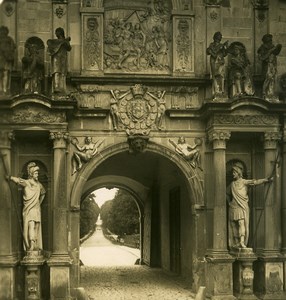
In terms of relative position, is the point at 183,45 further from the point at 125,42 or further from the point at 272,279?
the point at 272,279

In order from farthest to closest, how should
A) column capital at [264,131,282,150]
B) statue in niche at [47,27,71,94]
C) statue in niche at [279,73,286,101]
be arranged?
statue in niche at [279,73,286,101] < column capital at [264,131,282,150] < statue in niche at [47,27,71,94]

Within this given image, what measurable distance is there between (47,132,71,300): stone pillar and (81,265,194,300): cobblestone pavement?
44.8 inches

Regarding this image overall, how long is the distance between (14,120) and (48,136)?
771 mm

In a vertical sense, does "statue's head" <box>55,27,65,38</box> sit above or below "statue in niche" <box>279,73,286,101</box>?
above

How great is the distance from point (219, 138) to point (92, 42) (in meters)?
3.24

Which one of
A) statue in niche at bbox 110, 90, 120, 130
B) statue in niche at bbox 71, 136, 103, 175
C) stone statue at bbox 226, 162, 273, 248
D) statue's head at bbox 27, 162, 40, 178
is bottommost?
stone statue at bbox 226, 162, 273, 248

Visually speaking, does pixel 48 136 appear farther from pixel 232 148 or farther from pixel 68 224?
pixel 232 148

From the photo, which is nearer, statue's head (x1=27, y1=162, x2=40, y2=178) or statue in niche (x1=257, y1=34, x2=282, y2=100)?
statue's head (x1=27, y1=162, x2=40, y2=178)

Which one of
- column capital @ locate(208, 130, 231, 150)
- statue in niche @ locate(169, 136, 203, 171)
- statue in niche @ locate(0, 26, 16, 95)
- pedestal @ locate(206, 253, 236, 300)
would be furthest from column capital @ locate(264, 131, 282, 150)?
statue in niche @ locate(0, 26, 16, 95)

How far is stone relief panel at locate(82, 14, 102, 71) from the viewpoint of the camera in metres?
13.5

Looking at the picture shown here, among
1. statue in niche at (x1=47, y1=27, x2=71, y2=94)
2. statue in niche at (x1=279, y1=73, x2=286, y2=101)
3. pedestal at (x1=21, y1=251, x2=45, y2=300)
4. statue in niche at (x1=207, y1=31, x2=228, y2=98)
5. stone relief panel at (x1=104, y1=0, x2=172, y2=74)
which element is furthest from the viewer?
stone relief panel at (x1=104, y1=0, x2=172, y2=74)

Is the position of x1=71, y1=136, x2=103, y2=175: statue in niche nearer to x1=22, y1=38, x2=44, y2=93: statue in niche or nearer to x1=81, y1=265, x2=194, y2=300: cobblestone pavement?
x1=22, y1=38, x2=44, y2=93: statue in niche

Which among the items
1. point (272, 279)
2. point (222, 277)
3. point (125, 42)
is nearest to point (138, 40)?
point (125, 42)

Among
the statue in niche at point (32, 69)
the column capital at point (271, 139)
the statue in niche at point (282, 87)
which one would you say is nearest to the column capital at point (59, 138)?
the statue in niche at point (32, 69)
